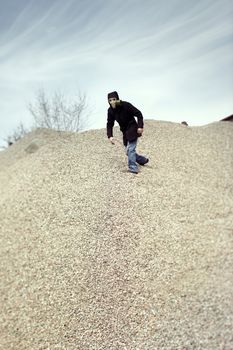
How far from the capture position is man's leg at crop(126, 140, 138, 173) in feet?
32.9

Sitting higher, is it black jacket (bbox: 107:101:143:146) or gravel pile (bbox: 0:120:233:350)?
black jacket (bbox: 107:101:143:146)

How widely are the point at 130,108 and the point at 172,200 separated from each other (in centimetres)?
243

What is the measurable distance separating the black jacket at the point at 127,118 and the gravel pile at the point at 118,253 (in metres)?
1.11

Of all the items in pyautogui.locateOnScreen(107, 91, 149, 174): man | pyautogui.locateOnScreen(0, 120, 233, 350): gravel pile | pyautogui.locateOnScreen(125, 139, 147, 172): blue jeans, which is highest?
pyautogui.locateOnScreen(107, 91, 149, 174): man

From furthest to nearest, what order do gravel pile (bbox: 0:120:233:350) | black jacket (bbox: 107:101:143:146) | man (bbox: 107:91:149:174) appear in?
black jacket (bbox: 107:101:143:146) → man (bbox: 107:91:149:174) → gravel pile (bbox: 0:120:233:350)

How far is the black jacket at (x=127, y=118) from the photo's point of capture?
9.78 m

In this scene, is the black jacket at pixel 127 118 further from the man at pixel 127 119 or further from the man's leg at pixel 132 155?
the man's leg at pixel 132 155

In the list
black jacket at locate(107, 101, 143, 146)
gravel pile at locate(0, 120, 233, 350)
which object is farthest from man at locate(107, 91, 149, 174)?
gravel pile at locate(0, 120, 233, 350)

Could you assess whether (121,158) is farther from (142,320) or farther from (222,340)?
(222,340)

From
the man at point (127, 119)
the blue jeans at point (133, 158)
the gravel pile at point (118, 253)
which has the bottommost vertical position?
the gravel pile at point (118, 253)

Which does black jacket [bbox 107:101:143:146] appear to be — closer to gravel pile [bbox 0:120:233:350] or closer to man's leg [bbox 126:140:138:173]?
man's leg [bbox 126:140:138:173]

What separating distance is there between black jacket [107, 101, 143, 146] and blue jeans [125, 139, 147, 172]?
169mm

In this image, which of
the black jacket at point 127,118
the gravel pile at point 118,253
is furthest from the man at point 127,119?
the gravel pile at point 118,253

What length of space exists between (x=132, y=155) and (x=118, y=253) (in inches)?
129
